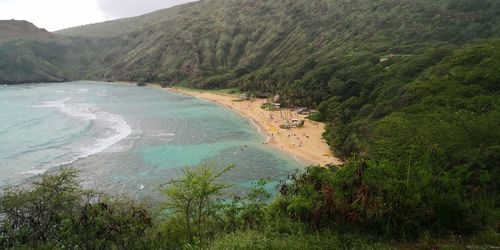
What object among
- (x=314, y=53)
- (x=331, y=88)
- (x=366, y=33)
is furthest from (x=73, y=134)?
(x=366, y=33)

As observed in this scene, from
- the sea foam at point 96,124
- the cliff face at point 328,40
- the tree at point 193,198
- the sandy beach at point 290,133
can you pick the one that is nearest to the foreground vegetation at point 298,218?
the tree at point 193,198

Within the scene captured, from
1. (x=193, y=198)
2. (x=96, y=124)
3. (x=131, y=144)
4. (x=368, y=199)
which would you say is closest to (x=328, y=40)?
(x=96, y=124)

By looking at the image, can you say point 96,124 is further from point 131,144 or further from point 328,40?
point 328,40

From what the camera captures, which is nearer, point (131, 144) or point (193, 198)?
point (193, 198)

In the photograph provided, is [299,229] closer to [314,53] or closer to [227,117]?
→ [227,117]

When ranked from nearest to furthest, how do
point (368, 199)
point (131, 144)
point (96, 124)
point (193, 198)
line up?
1. point (368, 199)
2. point (193, 198)
3. point (131, 144)
4. point (96, 124)

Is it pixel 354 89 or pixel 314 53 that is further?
pixel 314 53

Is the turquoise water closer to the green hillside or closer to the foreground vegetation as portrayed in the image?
the green hillside
